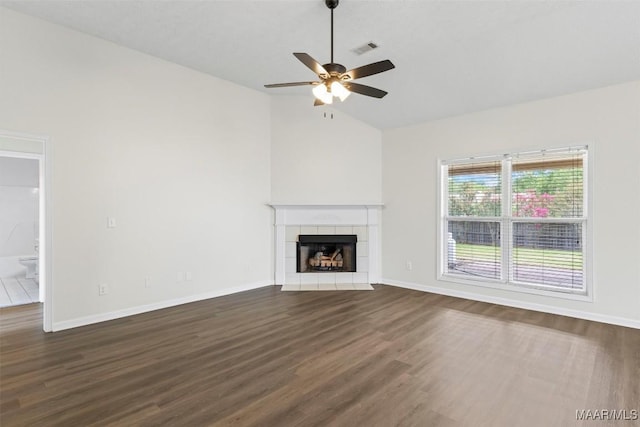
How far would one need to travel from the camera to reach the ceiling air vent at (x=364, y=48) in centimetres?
355

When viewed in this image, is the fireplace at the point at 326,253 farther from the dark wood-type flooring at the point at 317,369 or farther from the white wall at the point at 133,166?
the dark wood-type flooring at the point at 317,369

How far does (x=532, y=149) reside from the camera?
4191mm

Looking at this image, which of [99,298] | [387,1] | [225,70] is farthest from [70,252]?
[387,1]

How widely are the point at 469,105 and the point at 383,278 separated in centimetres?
314

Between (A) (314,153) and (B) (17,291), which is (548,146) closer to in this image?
(A) (314,153)

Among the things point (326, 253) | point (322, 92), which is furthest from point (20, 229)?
point (322, 92)

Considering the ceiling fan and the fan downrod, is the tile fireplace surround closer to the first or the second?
the ceiling fan

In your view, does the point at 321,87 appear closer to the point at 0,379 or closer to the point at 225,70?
the point at 225,70

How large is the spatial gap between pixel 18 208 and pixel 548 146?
1099 cm

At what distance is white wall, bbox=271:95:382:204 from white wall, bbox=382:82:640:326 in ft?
2.11

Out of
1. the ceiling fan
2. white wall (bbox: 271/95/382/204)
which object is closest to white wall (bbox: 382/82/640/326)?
white wall (bbox: 271/95/382/204)

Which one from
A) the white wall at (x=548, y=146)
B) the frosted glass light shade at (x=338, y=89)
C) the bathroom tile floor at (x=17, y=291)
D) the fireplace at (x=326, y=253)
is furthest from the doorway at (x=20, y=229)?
the white wall at (x=548, y=146)

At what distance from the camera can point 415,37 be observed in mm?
3400

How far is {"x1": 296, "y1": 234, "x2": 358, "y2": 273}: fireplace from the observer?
18.5ft
